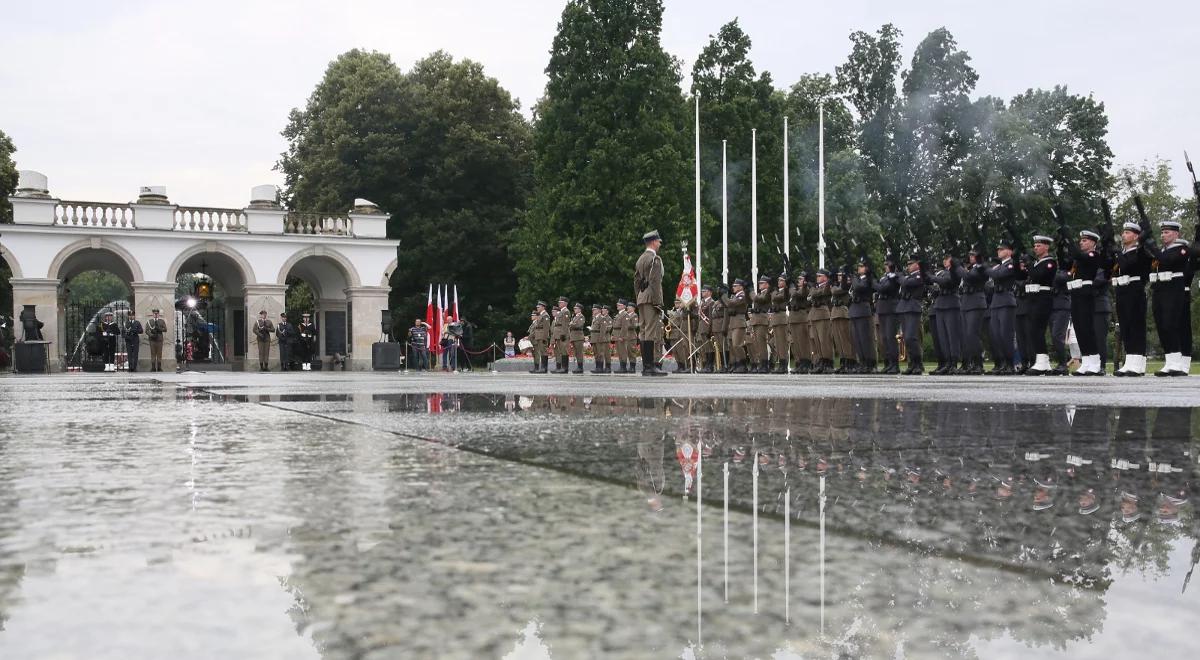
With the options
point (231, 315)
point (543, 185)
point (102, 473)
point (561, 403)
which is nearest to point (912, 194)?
point (543, 185)

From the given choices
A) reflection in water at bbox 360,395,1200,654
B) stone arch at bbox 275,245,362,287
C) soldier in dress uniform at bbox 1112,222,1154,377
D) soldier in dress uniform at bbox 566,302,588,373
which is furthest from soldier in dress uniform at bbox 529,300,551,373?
reflection in water at bbox 360,395,1200,654

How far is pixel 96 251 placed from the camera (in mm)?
37031

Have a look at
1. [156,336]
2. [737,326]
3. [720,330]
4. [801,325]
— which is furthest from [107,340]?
[801,325]

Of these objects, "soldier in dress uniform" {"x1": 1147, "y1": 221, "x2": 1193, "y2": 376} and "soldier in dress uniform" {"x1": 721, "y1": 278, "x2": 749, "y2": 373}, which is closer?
"soldier in dress uniform" {"x1": 1147, "y1": 221, "x2": 1193, "y2": 376}

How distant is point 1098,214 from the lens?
164 ft

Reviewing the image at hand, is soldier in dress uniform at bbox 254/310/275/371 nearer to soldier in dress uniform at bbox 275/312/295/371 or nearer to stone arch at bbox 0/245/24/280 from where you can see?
soldier in dress uniform at bbox 275/312/295/371

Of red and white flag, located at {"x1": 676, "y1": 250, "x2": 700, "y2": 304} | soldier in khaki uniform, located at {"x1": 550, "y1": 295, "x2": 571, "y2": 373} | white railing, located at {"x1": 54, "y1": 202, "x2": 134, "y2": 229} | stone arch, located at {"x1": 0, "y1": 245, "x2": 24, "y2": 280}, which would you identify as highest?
white railing, located at {"x1": 54, "y1": 202, "x2": 134, "y2": 229}

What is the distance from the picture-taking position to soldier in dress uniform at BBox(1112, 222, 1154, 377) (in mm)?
12742

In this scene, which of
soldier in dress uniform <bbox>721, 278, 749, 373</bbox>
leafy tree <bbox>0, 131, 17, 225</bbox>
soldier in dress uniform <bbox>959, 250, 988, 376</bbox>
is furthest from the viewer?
leafy tree <bbox>0, 131, 17, 225</bbox>

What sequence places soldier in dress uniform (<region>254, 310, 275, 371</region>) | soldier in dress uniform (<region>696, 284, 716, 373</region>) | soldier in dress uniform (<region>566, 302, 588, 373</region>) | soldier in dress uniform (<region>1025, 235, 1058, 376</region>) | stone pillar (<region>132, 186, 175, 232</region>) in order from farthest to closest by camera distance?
stone pillar (<region>132, 186, 175, 232</region>)
soldier in dress uniform (<region>254, 310, 275, 371</region>)
soldier in dress uniform (<region>566, 302, 588, 373</region>)
soldier in dress uniform (<region>696, 284, 716, 373</region>)
soldier in dress uniform (<region>1025, 235, 1058, 376</region>)

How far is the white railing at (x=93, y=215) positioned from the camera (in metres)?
36.4

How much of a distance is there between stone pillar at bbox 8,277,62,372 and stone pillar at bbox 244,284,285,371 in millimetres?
6107

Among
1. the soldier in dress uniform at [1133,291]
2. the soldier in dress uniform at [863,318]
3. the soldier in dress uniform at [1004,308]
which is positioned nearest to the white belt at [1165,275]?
the soldier in dress uniform at [1133,291]

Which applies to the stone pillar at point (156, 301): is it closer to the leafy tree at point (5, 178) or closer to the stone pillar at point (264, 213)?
the stone pillar at point (264, 213)
